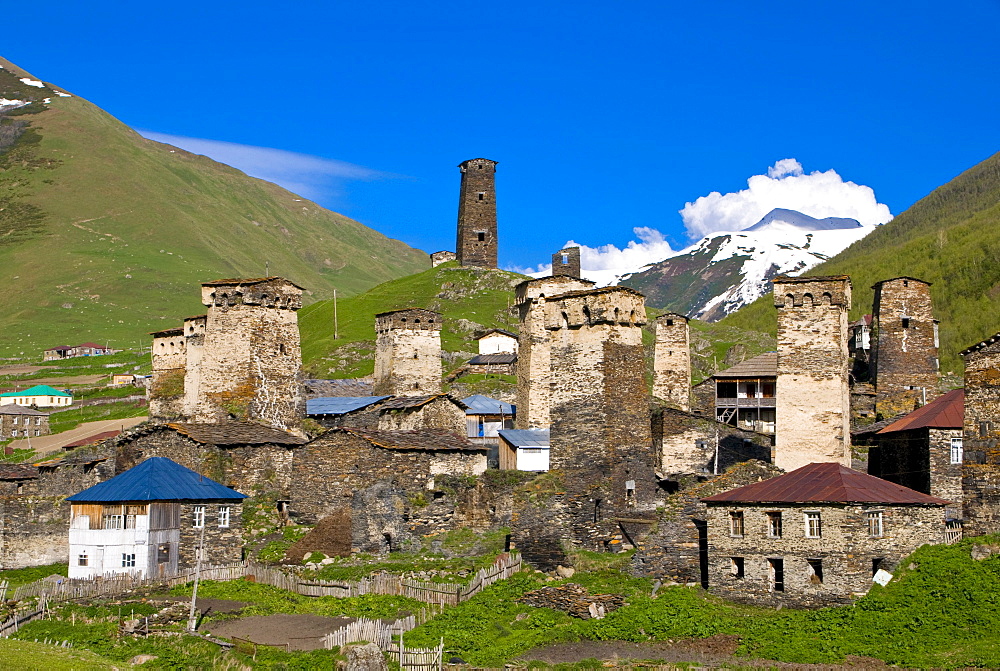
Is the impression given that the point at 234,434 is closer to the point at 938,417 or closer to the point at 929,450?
the point at 929,450

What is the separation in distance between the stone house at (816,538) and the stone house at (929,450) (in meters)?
3.95

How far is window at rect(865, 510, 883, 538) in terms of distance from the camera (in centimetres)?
2841

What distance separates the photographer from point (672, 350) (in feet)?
190

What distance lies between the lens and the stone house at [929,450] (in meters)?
35.0

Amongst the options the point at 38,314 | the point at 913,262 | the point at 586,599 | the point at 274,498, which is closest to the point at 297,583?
the point at 274,498

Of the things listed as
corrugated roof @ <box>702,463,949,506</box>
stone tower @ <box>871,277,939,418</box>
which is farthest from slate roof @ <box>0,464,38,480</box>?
stone tower @ <box>871,277,939,418</box>

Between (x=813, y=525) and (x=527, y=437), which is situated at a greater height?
(x=527, y=437)

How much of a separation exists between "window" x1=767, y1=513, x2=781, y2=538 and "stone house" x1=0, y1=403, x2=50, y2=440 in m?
77.7

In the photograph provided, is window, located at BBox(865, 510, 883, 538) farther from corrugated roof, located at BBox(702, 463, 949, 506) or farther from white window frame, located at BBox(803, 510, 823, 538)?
white window frame, located at BBox(803, 510, 823, 538)

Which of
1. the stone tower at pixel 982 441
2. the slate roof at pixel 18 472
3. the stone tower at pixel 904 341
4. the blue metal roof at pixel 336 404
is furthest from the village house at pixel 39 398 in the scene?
the stone tower at pixel 982 441

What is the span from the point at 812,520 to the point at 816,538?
0.48m

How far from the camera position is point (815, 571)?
28.5 metres

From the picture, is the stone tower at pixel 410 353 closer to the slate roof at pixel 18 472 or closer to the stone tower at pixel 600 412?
the slate roof at pixel 18 472

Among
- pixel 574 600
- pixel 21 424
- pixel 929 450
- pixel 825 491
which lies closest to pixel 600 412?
pixel 574 600
